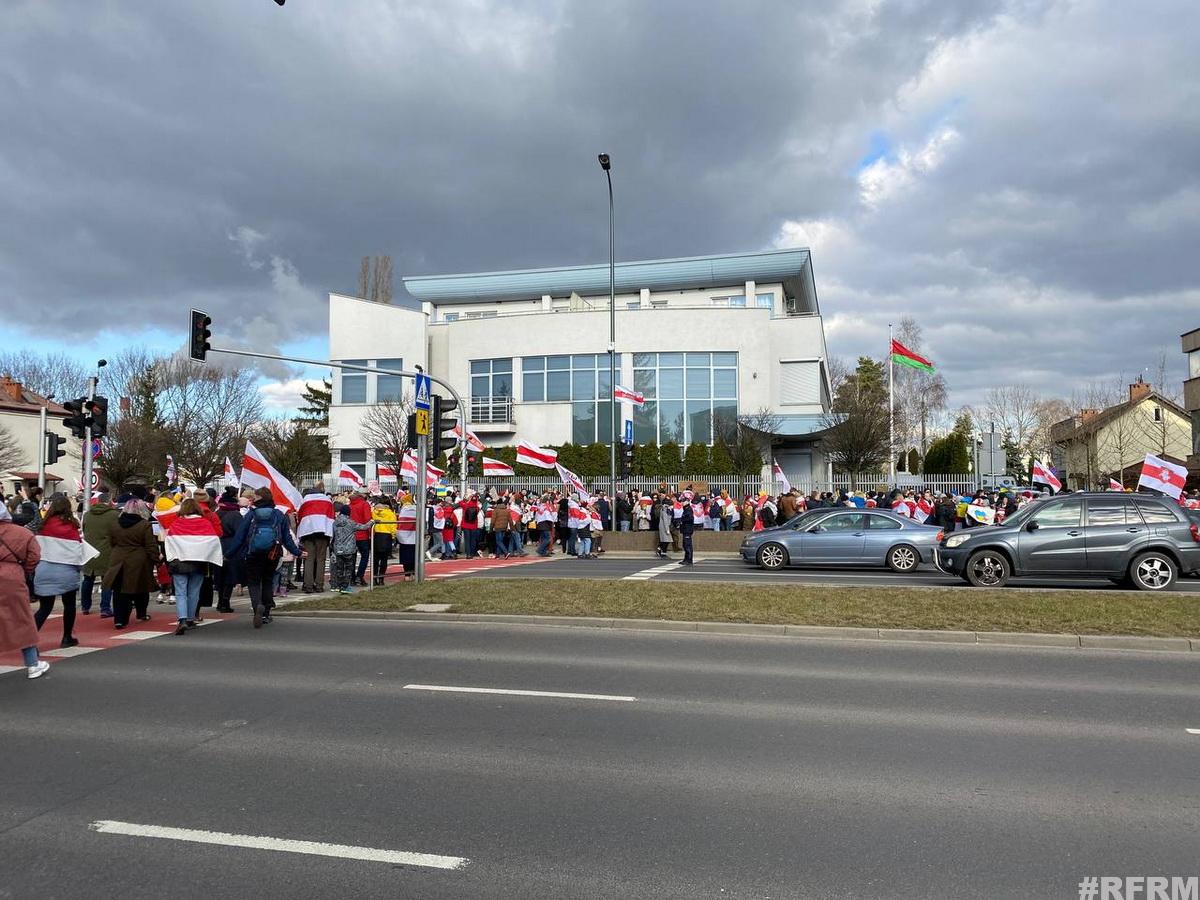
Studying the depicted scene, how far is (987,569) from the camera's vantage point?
612 inches

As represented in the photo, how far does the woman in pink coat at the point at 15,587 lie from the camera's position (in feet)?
26.5

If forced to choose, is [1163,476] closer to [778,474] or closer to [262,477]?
[262,477]

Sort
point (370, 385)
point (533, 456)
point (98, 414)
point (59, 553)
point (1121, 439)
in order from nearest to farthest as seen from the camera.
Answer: point (59, 553)
point (98, 414)
point (533, 456)
point (1121, 439)
point (370, 385)

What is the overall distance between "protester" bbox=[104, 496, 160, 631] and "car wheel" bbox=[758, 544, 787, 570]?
44.5ft

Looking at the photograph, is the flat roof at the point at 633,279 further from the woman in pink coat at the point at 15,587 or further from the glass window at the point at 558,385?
the woman in pink coat at the point at 15,587

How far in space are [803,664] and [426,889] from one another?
19.6 ft

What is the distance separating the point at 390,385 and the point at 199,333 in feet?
100

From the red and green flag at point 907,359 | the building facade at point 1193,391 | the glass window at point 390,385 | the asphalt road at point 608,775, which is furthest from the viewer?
the glass window at point 390,385

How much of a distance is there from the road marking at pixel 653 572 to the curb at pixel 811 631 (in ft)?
17.7

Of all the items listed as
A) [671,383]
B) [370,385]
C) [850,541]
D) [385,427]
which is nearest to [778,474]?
[671,383]

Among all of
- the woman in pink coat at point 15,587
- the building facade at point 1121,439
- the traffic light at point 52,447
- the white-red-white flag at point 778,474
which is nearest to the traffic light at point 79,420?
the traffic light at point 52,447

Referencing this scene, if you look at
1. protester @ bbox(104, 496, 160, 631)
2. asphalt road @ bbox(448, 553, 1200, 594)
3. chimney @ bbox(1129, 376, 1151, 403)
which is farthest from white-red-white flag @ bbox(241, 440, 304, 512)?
chimney @ bbox(1129, 376, 1151, 403)

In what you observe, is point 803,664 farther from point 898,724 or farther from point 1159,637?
point 1159,637

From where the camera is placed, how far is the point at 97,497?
12.6m
